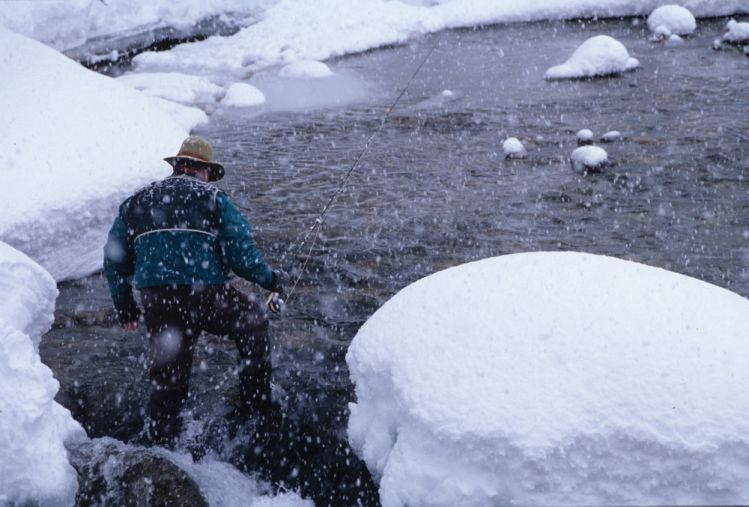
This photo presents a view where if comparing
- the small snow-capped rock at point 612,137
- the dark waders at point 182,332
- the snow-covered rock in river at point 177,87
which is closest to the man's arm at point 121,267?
the dark waders at point 182,332

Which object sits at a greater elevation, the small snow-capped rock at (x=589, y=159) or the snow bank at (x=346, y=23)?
the small snow-capped rock at (x=589, y=159)

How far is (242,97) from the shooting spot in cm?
1334

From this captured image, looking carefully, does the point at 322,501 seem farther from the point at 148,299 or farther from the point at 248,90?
the point at 248,90

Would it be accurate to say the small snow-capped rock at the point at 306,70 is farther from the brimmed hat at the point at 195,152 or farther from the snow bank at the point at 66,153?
the brimmed hat at the point at 195,152

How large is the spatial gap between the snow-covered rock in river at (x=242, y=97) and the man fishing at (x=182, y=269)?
9577 mm

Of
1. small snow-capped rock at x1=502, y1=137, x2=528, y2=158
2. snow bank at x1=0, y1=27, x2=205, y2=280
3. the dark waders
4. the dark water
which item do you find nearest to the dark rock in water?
the dark waders

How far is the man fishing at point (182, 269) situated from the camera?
150 inches

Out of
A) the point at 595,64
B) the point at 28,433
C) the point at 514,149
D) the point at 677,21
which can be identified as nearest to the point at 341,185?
the point at 514,149

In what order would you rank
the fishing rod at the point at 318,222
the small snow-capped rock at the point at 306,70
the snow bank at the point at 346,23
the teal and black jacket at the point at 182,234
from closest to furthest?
the teal and black jacket at the point at 182,234
the fishing rod at the point at 318,222
the small snow-capped rock at the point at 306,70
the snow bank at the point at 346,23

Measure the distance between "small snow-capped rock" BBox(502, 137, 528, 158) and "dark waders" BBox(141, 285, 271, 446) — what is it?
5783 millimetres

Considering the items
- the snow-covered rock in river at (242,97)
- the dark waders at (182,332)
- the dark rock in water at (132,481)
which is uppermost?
the dark waders at (182,332)

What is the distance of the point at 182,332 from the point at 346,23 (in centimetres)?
1895

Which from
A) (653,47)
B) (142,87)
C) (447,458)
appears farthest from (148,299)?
(653,47)

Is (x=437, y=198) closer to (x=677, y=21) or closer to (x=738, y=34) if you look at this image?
(x=738, y=34)
